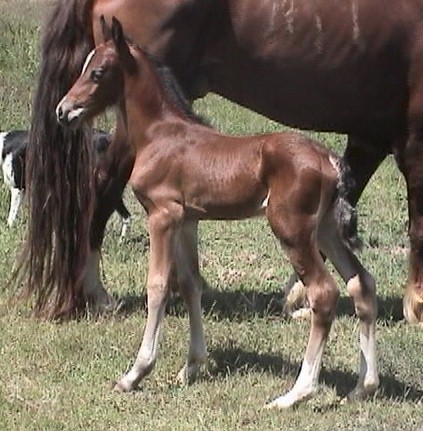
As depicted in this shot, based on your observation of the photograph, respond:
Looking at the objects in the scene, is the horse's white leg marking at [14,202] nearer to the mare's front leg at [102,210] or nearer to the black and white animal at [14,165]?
the black and white animal at [14,165]

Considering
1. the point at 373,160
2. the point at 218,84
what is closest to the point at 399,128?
the point at 373,160

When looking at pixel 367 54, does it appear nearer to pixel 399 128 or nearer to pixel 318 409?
pixel 399 128

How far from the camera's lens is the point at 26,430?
493 centimetres

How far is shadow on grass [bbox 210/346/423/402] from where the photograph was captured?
547 cm

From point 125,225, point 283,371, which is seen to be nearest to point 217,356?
point 283,371

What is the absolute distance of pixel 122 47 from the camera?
5.54 m

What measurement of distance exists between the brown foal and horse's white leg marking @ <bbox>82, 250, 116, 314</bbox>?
1152mm

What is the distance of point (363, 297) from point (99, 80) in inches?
61.9

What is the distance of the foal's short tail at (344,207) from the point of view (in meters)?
5.25

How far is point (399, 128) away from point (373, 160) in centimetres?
48

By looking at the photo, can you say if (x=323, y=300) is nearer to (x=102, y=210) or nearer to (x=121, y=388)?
(x=121, y=388)

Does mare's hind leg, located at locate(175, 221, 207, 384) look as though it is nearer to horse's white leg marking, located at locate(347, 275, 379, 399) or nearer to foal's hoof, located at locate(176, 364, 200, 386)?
foal's hoof, located at locate(176, 364, 200, 386)

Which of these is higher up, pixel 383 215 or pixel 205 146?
pixel 205 146

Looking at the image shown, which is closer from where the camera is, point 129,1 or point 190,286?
point 190,286
